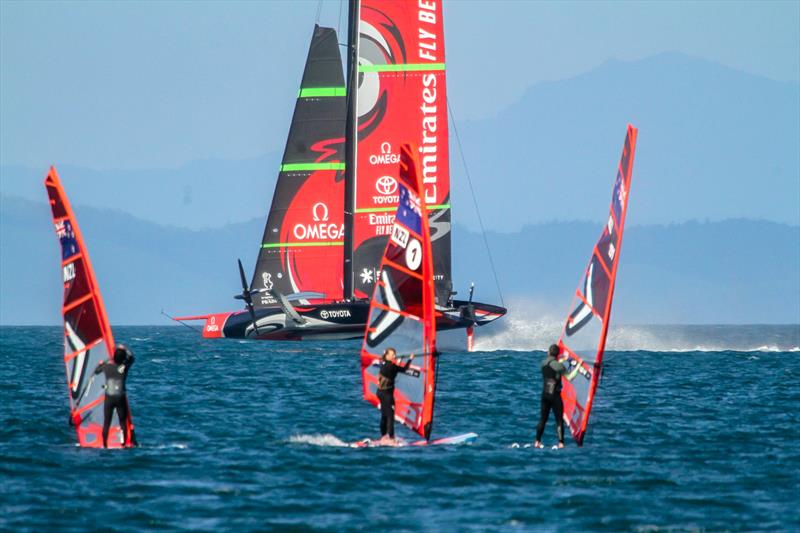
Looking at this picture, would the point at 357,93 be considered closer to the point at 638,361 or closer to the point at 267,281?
the point at 267,281

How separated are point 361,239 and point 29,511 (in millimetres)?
40432

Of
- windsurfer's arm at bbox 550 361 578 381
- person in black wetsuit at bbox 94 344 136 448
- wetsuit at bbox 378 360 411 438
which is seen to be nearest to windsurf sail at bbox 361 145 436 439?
wetsuit at bbox 378 360 411 438

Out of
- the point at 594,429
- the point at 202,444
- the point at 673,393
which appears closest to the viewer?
the point at 202,444

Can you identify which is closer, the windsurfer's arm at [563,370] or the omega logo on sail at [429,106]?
the windsurfer's arm at [563,370]

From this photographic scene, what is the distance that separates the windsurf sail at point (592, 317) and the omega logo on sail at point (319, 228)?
35815 millimetres

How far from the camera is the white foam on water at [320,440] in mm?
24766

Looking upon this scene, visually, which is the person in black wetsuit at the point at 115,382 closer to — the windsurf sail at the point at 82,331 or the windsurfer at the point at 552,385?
Answer: the windsurf sail at the point at 82,331

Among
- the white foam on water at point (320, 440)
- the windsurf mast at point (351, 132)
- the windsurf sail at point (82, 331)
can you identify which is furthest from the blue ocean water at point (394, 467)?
the windsurf mast at point (351, 132)

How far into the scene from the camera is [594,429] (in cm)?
2792

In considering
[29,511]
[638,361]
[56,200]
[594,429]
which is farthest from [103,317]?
[638,361]

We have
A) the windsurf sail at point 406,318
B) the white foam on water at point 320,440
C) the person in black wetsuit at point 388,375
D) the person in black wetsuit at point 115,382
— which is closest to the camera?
the person in black wetsuit at point 115,382

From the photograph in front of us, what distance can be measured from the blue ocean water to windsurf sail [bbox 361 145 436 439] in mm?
909

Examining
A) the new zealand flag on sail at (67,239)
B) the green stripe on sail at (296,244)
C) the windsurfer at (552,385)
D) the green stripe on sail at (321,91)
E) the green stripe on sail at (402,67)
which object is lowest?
the windsurfer at (552,385)

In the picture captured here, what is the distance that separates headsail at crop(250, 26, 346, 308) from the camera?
2376 inches
